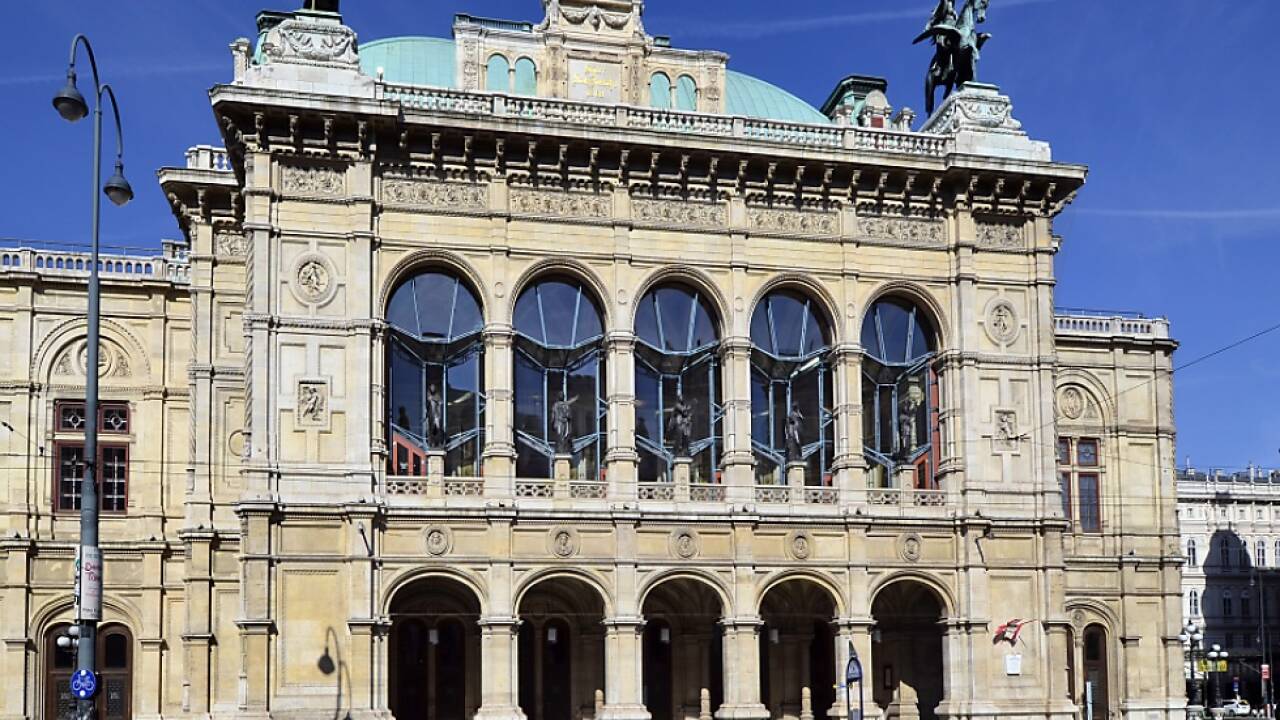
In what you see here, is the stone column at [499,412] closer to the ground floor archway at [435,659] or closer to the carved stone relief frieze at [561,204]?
the carved stone relief frieze at [561,204]

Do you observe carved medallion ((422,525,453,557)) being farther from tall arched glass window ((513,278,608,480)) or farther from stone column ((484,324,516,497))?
tall arched glass window ((513,278,608,480))

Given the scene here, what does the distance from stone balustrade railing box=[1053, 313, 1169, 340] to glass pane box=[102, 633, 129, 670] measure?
31444mm

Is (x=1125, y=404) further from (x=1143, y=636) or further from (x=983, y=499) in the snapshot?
(x=983, y=499)

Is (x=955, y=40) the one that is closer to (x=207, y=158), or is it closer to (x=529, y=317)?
(x=529, y=317)

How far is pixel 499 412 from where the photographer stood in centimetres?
3872

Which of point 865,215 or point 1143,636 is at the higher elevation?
point 865,215

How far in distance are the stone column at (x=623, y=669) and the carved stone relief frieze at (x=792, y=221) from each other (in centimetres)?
1079

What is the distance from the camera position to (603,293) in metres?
40.0

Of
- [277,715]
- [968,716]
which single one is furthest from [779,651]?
[277,715]

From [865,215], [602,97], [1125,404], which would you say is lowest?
[1125,404]

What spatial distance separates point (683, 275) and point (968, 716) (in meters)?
13.5

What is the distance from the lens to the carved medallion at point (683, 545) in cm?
3931

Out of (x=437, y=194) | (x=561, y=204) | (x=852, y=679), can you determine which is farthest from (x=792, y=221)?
(x=852, y=679)

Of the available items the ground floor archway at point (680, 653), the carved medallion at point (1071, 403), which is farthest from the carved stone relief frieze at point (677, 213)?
the carved medallion at point (1071, 403)
